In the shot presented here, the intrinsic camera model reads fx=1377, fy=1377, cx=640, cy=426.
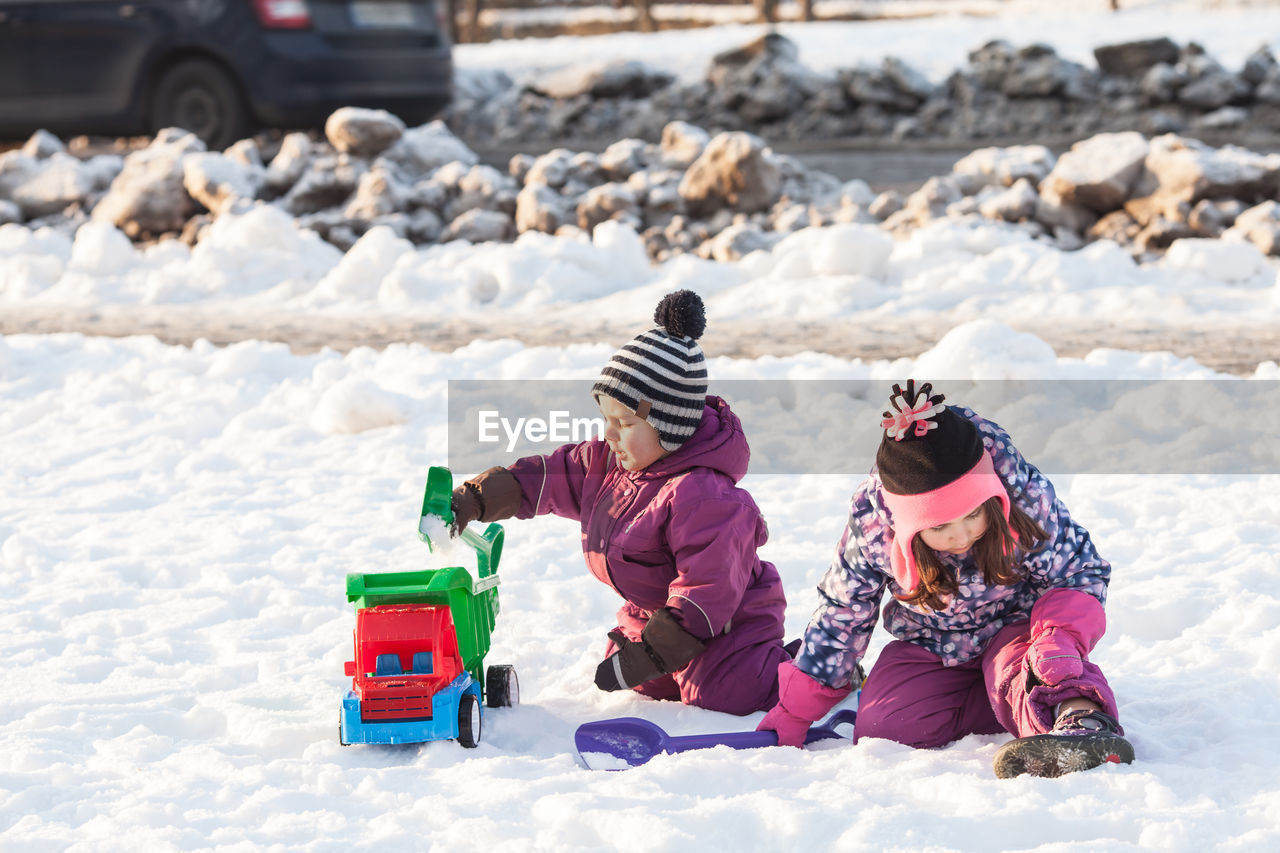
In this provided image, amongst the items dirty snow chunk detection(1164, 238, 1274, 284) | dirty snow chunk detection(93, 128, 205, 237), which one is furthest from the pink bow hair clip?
dirty snow chunk detection(93, 128, 205, 237)

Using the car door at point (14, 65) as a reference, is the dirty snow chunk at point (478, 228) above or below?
below

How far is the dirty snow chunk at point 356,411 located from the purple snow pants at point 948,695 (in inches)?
108

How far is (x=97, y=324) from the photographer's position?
7074mm

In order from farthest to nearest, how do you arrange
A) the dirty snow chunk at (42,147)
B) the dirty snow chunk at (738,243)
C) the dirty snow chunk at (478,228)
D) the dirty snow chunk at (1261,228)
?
1. the dirty snow chunk at (42,147)
2. the dirty snow chunk at (478,228)
3. the dirty snow chunk at (738,243)
4. the dirty snow chunk at (1261,228)

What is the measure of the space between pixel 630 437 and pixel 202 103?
8109mm

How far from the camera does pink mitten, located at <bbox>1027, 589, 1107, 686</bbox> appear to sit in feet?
8.45

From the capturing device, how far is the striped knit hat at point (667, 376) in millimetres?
3068

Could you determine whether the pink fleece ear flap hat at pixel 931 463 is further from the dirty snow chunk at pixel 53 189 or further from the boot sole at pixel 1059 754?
the dirty snow chunk at pixel 53 189

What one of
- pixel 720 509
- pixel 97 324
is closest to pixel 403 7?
pixel 97 324

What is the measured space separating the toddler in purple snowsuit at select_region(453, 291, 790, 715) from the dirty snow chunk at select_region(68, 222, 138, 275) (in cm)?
569

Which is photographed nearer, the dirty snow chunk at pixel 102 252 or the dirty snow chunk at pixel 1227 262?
the dirty snow chunk at pixel 1227 262

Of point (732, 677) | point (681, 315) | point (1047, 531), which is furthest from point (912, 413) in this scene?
point (732, 677)

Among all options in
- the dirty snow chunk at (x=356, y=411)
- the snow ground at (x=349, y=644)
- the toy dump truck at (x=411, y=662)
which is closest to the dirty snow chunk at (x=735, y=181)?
the snow ground at (x=349, y=644)

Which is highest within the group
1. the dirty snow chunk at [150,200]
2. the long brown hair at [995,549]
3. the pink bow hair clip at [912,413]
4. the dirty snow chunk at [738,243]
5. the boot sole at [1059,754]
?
the dirty snow chunk at [150,200]
